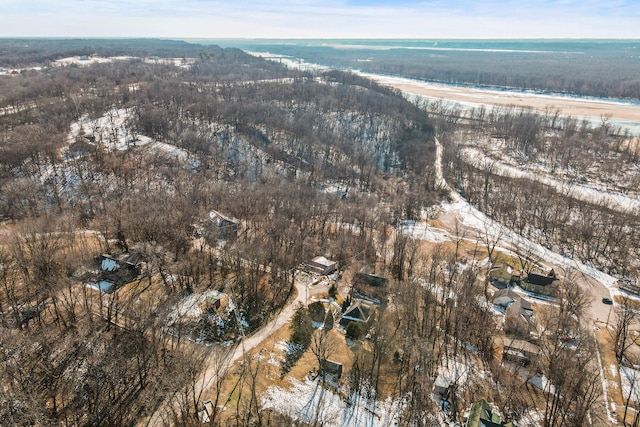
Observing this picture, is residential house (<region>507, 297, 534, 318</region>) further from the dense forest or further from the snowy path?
the snowy path

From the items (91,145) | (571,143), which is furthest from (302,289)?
(571,143)

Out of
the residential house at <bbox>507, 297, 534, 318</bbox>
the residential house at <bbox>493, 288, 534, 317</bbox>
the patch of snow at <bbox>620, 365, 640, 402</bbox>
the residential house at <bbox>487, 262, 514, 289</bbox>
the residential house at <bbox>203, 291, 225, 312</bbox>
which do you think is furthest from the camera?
the residential house at <bbox>487, 262, 514, 289</bbox>

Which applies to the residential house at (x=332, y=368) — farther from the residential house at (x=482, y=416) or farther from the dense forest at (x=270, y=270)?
the residential house at (x=482, y=416)

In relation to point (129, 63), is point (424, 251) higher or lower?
lower

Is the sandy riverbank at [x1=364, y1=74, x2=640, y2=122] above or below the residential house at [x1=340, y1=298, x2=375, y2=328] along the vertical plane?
above

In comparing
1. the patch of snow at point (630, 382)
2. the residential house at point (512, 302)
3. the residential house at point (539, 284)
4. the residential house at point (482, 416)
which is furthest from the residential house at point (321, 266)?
the patch of snow at point (630, 382)

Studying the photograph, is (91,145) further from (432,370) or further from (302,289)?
(432,370)

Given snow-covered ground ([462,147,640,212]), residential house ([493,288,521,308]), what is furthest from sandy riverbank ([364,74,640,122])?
residential house ([493,288,521,308])
